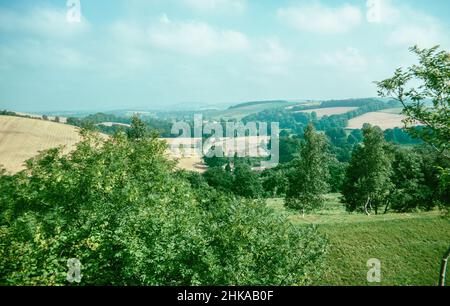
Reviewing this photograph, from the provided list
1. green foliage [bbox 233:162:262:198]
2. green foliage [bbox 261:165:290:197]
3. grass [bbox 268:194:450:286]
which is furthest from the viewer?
green foliage [bbox 261:165:290:197]

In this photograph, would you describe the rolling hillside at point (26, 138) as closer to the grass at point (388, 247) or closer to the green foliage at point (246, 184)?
the green foliage at point (246, 184)

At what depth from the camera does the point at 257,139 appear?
168 meters

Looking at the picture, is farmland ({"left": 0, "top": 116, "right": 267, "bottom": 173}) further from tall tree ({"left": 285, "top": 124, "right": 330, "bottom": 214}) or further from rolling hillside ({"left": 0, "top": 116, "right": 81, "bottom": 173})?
tall tree ({"left": 285, "top": 124, "right": 330, "bottom": 214})

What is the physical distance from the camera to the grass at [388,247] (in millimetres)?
26938

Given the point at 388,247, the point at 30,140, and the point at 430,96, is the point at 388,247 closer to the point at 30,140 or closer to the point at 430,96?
the point at 430,96

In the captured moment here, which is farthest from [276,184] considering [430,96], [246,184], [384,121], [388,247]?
[384,121]

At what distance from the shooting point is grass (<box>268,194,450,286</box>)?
88.4ft

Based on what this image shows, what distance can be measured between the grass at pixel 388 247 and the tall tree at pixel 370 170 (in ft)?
23.4

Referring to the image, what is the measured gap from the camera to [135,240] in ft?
48.0

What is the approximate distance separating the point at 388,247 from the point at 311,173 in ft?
48.8

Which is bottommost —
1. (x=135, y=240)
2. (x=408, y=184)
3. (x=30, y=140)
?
(x=408, y=184)

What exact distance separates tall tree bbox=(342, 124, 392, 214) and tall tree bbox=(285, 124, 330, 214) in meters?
5.04

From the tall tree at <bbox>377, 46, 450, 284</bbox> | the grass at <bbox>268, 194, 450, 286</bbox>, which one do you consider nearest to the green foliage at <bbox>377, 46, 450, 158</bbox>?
the tall tree at <bbox>377, 46, 450, 284</bbox>
